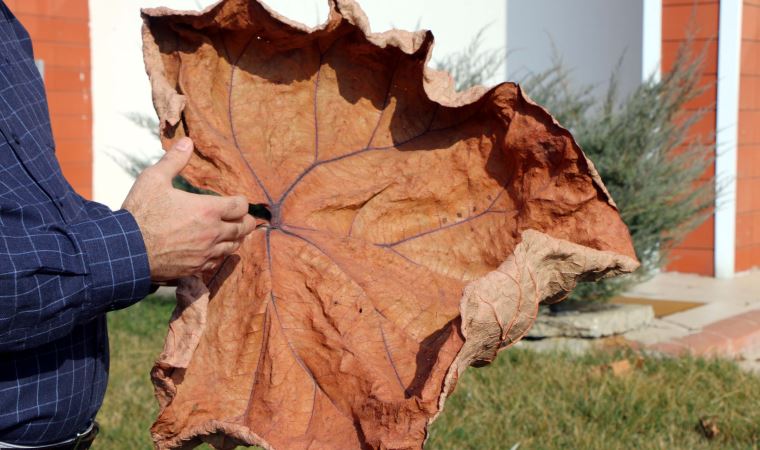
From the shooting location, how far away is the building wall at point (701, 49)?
6859 mm

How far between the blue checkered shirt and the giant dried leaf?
0.46 feet

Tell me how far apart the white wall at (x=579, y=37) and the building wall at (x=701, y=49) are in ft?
2.81

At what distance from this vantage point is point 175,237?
A: 60.4 inches

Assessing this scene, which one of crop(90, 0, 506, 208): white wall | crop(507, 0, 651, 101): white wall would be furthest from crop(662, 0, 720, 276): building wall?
crop(90, 0, 506, 208): white wall

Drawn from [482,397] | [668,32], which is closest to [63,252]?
[482,397]

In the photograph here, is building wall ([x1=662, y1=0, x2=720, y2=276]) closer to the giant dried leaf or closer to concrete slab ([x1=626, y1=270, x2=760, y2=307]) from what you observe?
concrete slab ([x1=626, y1=270, x2=760, y2=307])

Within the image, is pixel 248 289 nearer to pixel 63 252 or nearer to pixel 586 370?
pixel 63 252

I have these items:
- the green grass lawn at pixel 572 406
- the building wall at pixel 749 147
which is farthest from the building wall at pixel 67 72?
the building wall at pixel 749 147

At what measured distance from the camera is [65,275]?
1449 mm

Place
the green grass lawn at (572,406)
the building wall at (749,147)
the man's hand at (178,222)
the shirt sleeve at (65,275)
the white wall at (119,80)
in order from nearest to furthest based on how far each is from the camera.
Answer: the shirt sleeve at (65,275), the man's hand at (178,222), the green grass lawn at (572,406), the white wall at (119,80), the building wall at (749,147)

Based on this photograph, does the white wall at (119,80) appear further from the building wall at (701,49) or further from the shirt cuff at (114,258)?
the shirt cuff at (114,258)

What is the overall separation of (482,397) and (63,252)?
2775mm

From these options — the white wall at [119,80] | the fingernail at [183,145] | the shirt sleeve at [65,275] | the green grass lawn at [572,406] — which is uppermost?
the white wall at [119,80]

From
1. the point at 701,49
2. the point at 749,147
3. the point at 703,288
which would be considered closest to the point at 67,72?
the point at 701,49
